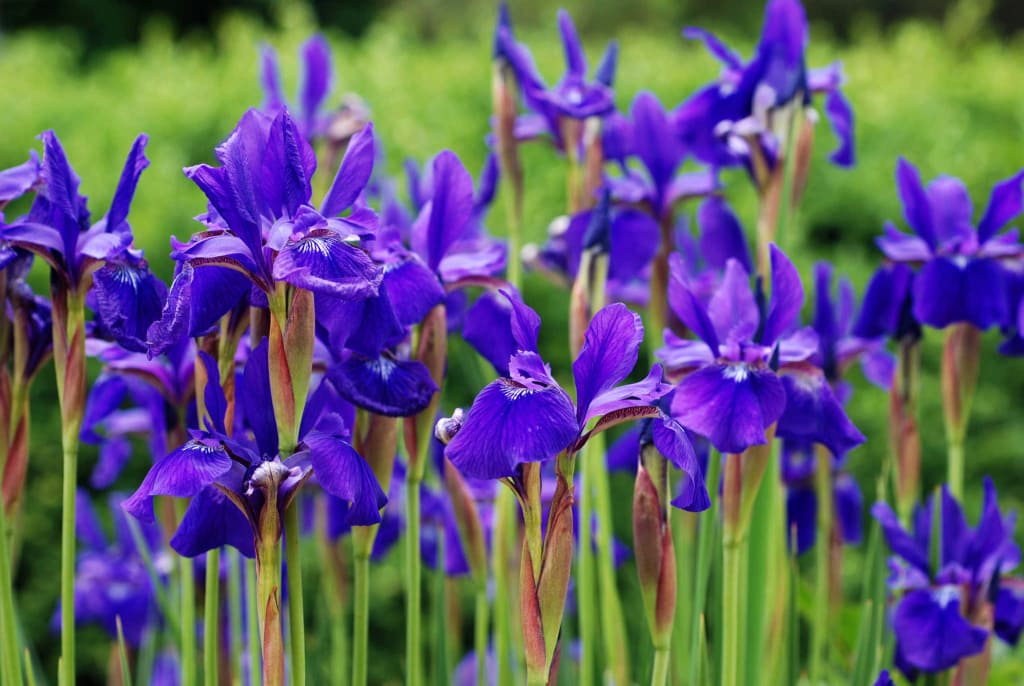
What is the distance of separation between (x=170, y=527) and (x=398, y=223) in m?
0.72

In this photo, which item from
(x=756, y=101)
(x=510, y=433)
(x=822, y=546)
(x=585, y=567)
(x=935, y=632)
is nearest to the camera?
(x=510, y=433)

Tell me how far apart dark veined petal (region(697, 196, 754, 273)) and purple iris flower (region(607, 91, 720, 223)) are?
0.19ft

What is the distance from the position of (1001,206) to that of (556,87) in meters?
0.79

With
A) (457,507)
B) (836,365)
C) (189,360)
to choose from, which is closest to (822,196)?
(836,365)

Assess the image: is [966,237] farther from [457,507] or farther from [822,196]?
[822,196]

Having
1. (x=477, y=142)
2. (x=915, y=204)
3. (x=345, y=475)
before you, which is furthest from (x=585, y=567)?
(x=477, y=142)

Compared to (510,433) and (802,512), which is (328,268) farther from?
(802,512)

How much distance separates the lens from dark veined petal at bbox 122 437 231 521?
3.54 ft

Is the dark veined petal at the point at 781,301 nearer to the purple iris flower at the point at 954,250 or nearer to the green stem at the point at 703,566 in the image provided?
the green stem at the point at 703,566

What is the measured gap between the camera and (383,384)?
4.16 ft

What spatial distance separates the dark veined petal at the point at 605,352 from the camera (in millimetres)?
1131

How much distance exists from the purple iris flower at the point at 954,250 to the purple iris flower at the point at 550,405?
782mm

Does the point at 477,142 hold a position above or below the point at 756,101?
above

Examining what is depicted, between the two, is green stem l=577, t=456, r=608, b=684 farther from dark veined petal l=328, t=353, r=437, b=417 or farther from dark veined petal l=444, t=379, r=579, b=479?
dark veined petal l=444, t=379, r=579, b=479
